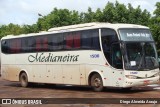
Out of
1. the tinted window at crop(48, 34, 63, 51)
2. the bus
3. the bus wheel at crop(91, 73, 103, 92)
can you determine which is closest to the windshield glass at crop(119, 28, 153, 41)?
the bus

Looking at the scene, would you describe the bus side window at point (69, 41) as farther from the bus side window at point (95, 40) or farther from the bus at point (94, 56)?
the bus side window at point (95, 40)

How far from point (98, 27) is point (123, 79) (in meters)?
3.11

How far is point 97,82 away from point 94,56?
1.32 meters

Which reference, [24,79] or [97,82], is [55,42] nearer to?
[97,82]

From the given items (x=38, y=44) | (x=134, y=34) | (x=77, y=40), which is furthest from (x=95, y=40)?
(x=38, y=44)

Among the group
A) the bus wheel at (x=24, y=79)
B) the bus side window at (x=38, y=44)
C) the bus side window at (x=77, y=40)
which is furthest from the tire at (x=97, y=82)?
the bus wheel at (x=24, y=79)

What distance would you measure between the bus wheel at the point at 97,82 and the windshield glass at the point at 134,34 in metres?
→ 2.52

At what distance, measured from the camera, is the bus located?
69.9 ft

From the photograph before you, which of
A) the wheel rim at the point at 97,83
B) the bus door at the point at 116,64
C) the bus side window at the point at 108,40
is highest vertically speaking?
the bus side window at the point at 108,40

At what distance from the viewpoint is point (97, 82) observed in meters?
22.8

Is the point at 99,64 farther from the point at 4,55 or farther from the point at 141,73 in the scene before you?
the point at 4,55

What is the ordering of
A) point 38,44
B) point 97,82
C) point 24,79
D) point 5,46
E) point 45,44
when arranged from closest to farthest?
point 97,82
point 45,44
point 38,44
point 24,79
point 5,46

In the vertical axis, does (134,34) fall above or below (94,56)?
above

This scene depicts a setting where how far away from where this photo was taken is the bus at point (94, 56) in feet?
69.9
